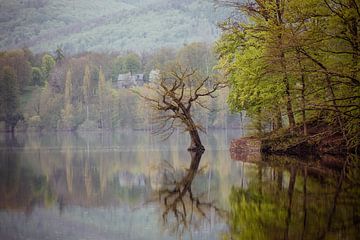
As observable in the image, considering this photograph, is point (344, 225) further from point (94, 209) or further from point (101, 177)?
point (101, 177)

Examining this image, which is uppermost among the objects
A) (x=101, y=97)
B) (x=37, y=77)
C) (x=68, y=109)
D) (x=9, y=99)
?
A: (x=37, y=77)

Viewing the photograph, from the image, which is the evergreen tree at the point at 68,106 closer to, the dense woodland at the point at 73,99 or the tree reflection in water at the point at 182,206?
the dense woodland at the point at 73,99

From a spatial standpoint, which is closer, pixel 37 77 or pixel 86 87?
pixel 86 87

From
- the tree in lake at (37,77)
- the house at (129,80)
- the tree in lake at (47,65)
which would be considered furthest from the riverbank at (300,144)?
the tree in lake at (47,65)

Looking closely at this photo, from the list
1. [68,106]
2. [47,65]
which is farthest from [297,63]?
[47,65]

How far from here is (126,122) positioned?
11919 cm

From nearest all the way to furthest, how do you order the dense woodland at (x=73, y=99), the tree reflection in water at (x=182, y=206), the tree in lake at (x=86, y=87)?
the tree reflection in water at (x=182, y=206)
the dense woodland at (x=73, y=99)
the tree in lake at (x=86, y=87)

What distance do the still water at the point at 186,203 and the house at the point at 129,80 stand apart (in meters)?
112

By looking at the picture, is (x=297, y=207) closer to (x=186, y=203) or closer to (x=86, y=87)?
(x=186, y=203)

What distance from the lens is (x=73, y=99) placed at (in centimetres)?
12688

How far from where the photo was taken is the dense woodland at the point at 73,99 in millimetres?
115375

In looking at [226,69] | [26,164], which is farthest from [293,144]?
[26,164]

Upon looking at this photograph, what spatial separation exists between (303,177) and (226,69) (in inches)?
673

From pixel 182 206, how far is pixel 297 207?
2.76 meters
